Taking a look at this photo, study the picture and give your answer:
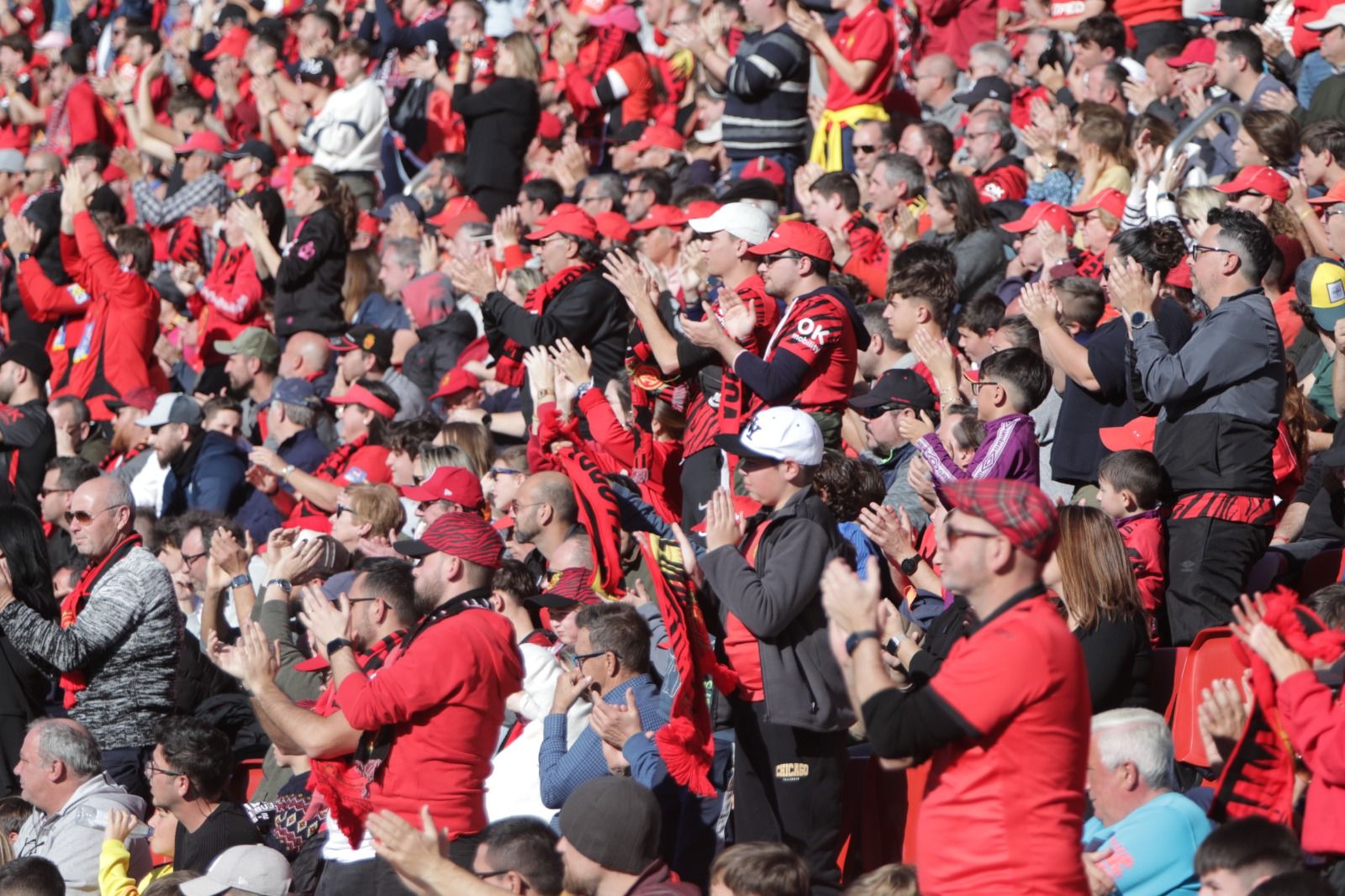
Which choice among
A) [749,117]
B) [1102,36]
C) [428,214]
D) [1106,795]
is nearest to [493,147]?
[428,214]

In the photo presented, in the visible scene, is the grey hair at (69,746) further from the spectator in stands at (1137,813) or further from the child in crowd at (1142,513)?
the child in crowd at (1142,513)

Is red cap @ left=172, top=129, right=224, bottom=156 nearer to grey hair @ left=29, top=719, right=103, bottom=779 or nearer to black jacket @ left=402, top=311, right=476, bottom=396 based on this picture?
black jacket @ left=402, top=311, right=476, bottom=396

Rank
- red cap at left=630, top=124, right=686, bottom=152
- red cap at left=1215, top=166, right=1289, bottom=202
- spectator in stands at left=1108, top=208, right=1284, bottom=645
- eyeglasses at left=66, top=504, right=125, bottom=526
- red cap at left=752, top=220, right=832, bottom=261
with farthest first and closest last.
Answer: red cap at left=630, top=124, right=686, bottom=152, red cap at left=1215, top=166, right=1289, bottom=202, eyeglasses at left=66, top=504, right=125, bottom=526, red cap at left=752, top=220, right=832, bottom=261, spectator in stands at left=1108, top=208, right=1284, bottom=645

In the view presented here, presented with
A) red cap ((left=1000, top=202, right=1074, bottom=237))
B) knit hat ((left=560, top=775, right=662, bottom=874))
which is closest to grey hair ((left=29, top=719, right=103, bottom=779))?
knit hat ((left=560, top=775, right=662, bottom=874))

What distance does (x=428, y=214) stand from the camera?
14.9 meters

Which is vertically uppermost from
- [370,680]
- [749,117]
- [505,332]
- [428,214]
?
[370,680]

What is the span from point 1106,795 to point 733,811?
4.24 feet

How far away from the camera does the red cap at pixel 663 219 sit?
10.6 metres

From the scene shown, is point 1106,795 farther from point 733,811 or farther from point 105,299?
point 105,299

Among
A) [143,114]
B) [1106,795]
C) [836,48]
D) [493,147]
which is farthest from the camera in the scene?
[143,114]

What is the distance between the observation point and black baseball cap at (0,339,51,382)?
40.3 feet

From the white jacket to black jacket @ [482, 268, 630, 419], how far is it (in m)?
6.46

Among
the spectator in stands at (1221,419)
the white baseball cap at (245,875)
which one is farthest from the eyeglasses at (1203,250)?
the white baseball cap at (245,875)

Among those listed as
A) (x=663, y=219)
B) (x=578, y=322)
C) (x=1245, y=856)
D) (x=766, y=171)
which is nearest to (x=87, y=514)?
(x=578, y=322)
